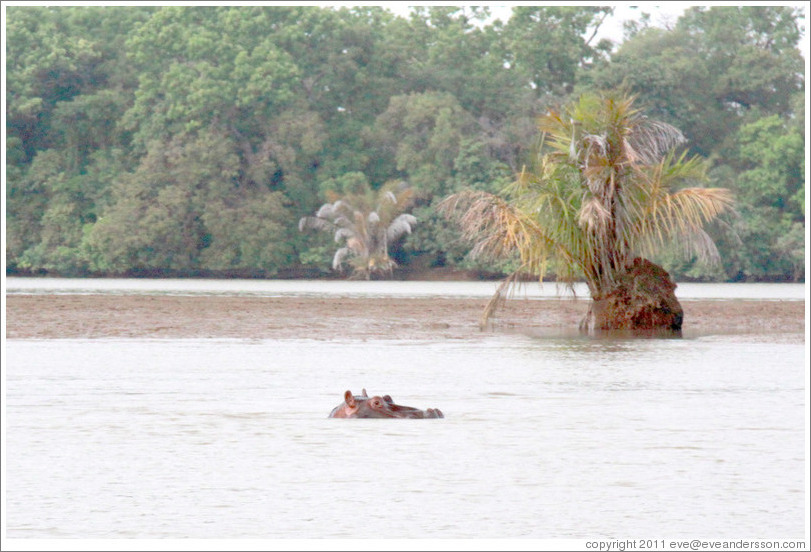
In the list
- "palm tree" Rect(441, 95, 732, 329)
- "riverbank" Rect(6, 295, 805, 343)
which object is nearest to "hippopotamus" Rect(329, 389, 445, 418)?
"riverbank" Rect(6, 295, 805, 343)

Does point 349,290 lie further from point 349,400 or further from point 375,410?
point 349,400

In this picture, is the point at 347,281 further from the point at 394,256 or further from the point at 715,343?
the point at 715,343

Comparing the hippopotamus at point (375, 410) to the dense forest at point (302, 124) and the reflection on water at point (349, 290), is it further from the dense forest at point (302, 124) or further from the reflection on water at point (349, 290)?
the dense forest at point (302, 124)

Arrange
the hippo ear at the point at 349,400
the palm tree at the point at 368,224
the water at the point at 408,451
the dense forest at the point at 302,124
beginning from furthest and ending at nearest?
the dense forest at the point at 302,124 → the palm tree at the point at 368,224 → the hippo ear at the point at 349,400 → the water at the point at 408,451

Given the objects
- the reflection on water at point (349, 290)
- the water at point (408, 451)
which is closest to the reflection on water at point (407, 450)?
the water at point (408, 451)

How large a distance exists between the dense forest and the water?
41.5 meters

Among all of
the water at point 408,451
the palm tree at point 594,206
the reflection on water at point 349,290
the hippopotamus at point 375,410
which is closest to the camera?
the water at point 408,451

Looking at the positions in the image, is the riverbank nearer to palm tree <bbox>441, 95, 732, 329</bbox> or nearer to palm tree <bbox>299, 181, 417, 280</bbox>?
palm tree <bbox>441, 95, 732, 329</bbox>

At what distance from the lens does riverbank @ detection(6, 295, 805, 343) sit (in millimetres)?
22094

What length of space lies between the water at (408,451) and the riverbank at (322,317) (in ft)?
17.9

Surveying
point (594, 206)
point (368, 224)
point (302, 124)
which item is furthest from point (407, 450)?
point (302, 124)

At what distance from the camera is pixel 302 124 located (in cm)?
5944

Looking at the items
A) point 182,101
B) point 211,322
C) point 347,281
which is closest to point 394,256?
point 347,281

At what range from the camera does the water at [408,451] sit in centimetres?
717
